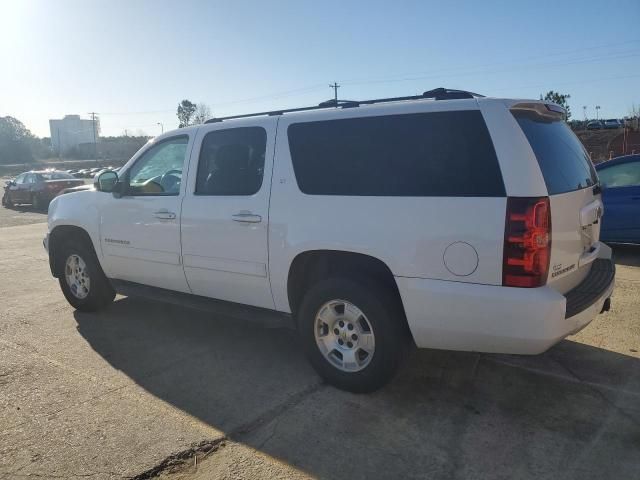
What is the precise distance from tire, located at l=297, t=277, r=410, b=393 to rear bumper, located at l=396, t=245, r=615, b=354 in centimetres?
15

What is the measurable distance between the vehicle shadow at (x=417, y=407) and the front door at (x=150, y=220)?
0.68 m

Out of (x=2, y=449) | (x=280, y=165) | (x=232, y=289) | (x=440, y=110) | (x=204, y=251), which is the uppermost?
(x=440, y=110)

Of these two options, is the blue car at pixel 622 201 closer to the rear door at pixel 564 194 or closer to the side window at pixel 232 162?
the rear door at pixel 564 194

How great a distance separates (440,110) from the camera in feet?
11.2

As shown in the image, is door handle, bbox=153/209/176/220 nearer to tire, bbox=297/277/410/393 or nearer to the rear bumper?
tire, bbox=297/277/410/393

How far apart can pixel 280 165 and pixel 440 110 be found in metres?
Answer: 1.29

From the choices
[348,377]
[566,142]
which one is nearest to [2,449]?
[348,377]

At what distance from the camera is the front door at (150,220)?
4.83 metres

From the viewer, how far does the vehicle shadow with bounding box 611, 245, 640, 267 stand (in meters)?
7.69

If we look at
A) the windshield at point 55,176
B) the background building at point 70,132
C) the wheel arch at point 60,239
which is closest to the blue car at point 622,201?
the wheel arch at point 60,239

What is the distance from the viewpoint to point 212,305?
4660 mm

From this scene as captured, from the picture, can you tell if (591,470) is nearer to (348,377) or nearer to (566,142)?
(348,377)

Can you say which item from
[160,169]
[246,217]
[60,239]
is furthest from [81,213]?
[246,217]

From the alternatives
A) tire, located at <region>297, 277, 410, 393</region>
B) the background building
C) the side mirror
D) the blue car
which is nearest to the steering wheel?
the side mirror
